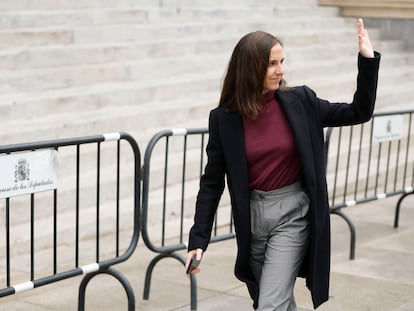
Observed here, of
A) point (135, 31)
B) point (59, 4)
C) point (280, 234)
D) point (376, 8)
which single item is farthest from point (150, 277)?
point (376, 8)

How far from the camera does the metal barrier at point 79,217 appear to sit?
6.15 metres

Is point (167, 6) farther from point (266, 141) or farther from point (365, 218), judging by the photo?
point (266, 141)

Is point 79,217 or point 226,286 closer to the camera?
point 226,286

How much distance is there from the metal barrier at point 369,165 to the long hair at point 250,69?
3820 millimetres

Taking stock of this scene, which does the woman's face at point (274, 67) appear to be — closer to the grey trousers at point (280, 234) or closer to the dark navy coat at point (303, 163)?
the dark navy coat at point (303, 163)

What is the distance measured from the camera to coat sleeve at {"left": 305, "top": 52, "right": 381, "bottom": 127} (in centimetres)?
447

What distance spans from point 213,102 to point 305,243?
665 centimetres

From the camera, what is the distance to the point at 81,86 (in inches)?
404

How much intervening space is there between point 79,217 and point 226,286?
5.48 ft

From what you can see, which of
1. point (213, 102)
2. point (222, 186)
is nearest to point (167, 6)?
point (213, 102)

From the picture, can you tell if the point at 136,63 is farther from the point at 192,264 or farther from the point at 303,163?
the point at 303,163

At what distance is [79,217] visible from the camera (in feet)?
27.3

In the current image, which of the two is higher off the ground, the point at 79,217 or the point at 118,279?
the point at 118,279

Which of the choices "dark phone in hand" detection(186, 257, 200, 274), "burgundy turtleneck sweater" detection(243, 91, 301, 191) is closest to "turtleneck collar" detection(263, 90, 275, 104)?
"burgundy turtleneck sweater" detection(243, 91, 301, 191)
